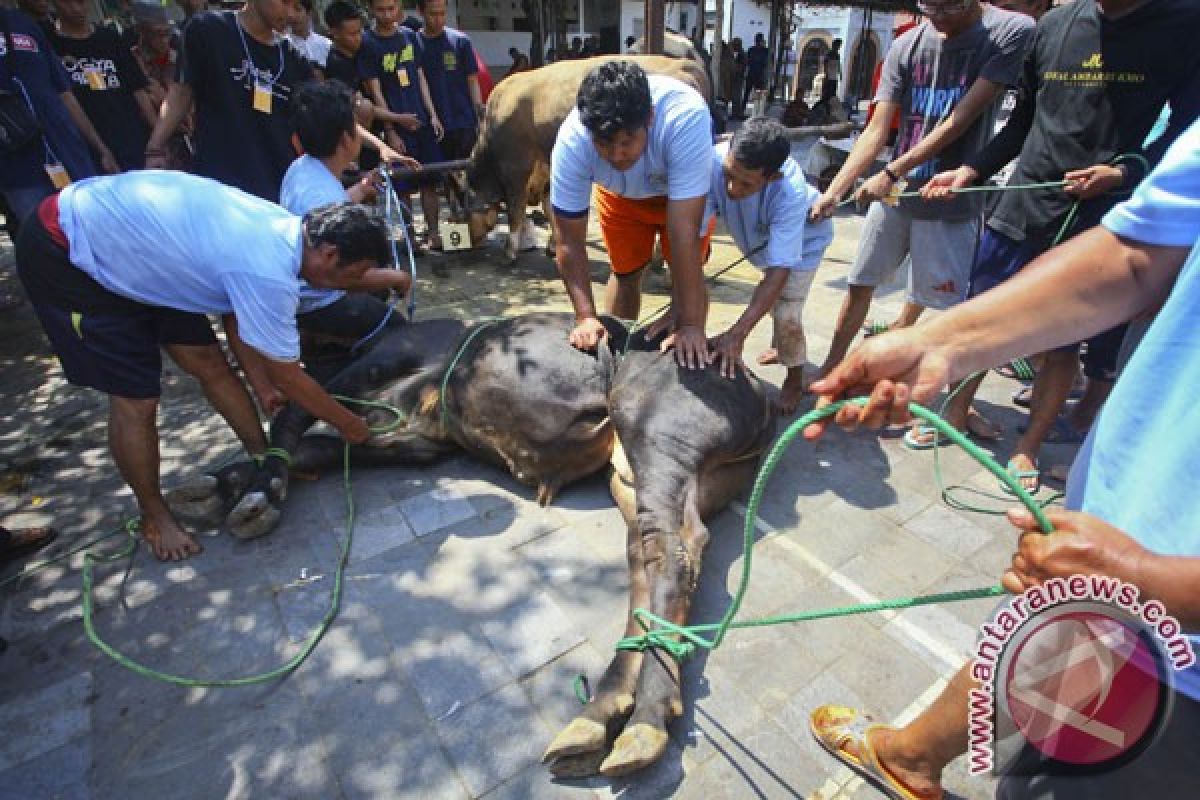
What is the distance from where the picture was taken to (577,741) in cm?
176

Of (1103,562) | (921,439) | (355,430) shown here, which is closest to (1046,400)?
(921,439)

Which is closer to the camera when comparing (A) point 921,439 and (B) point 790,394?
(A) point 921,439

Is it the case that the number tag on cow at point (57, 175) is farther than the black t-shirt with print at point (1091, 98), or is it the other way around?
the number tag on cow at point (57, 175)

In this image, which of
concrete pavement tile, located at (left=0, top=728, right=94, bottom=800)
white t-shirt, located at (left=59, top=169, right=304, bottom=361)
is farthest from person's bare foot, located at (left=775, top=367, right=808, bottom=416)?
concrete pavement tile, located at (left=0, top=728, right=94, bottom=800)

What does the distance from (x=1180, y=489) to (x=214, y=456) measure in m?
3.83

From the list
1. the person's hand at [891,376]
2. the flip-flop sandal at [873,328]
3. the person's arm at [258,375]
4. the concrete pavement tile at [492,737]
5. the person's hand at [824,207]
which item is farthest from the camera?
the flip-flop sandal at [873,328]

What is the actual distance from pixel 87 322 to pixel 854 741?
3.12m

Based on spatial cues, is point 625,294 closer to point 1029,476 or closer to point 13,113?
point 1029,476

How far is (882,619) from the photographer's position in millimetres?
2340

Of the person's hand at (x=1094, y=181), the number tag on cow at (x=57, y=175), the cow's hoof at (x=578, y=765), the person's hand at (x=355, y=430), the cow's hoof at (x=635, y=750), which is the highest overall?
the person's hand at (x=1094, y=181)

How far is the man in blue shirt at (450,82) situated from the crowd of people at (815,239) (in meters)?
2.27

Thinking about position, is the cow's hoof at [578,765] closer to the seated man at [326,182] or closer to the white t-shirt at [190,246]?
the white t-shirt at [190,246]

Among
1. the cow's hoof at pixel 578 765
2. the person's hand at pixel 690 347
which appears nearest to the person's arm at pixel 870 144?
the person's hand at pixel 690 347

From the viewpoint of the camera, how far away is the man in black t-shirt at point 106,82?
463cm
